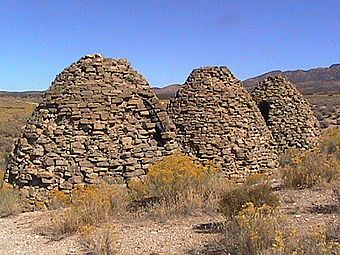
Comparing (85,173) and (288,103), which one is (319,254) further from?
(288,103)

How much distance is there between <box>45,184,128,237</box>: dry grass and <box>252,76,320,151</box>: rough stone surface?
27.6 feet

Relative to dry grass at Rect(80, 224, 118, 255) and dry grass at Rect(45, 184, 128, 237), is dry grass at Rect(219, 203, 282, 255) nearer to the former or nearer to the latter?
dry grass at Rect(80, 224, 118, 255)

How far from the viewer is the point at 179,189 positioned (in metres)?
8.38

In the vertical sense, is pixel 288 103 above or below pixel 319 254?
above

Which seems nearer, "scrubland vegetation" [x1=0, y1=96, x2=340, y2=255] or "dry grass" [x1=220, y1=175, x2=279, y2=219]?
"scrubland vegetation" [x1=0, y1=96, x2=340, y2=255]

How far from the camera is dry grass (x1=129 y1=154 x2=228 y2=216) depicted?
7965mm

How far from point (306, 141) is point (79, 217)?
399 inches

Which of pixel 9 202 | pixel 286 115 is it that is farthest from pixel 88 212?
pixel 286 115

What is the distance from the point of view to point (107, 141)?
1037cm

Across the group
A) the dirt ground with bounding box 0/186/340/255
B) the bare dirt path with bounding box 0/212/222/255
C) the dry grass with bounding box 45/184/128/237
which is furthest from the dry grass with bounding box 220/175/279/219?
the dry grass with bounding box 45/184/128/237

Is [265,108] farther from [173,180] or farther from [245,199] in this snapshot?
[245,199]

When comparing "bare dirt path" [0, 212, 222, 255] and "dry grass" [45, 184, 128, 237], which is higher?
"dry grass" [45, 184, 128, 237]

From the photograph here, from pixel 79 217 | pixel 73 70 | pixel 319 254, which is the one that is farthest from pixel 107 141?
pixel 319 254

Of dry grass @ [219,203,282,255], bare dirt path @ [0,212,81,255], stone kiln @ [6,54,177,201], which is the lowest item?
bare dirt path @ [0,212,81,255]
